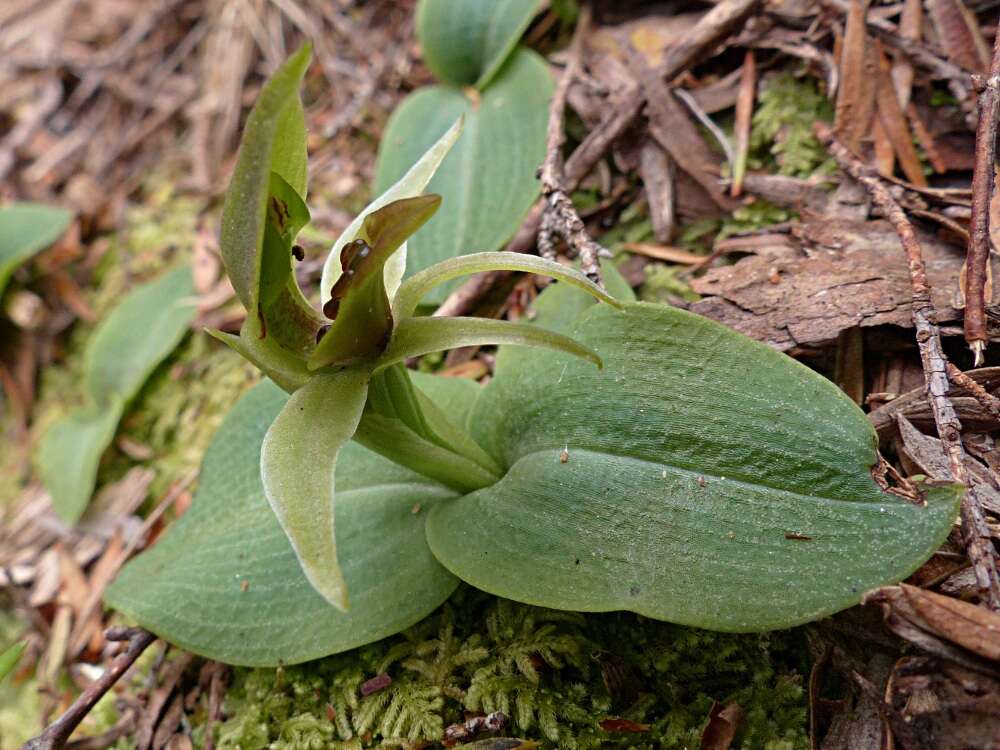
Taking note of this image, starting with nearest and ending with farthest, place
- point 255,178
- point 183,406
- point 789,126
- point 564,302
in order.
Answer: point 255,178
point 564,302
point 789,126
point 183,406

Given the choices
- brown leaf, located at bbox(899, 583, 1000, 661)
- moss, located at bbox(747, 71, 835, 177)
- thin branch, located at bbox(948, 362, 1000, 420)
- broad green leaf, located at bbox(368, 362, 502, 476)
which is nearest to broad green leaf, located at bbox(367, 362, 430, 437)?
broad green leaf, located at bbox(368, 362, 502, 476)

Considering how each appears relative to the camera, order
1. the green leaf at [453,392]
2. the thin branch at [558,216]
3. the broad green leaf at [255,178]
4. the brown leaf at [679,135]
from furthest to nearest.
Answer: the brown leaf at [679,135] → the green leaf at [453,392] → the thin branch at [558,216] → the broad green leaf at [255,178]

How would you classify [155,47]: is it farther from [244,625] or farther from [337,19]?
[244,625]

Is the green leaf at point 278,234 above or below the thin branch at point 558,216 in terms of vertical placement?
above

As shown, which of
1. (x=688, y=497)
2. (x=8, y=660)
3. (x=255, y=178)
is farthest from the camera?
(x=8, y=660)

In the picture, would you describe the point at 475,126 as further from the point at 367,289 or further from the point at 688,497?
the point at 688,497

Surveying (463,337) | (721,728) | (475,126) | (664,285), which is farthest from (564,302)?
(475,126)

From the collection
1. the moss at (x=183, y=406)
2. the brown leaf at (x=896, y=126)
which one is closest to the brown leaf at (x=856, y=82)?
the brown leaf at (x=896, y=126)

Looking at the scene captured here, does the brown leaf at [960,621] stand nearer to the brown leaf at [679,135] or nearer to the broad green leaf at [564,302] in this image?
the broad green leaf at [564,302]
